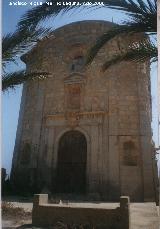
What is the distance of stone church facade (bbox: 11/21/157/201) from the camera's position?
872 centimetres

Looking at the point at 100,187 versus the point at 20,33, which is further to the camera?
the point at 100,187

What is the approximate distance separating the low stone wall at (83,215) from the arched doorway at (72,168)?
335 centimetres

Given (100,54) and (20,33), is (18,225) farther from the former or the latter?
(100,54)

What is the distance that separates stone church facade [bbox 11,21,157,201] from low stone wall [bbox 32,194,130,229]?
3.48 m

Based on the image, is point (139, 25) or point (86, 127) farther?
point (86, 127)

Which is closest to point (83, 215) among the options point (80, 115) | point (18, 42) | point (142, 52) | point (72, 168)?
point (142, 52)

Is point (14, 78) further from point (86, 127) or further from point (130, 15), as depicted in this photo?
point (86, 127)

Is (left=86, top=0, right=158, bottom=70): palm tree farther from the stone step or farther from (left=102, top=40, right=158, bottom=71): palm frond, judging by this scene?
the stone step

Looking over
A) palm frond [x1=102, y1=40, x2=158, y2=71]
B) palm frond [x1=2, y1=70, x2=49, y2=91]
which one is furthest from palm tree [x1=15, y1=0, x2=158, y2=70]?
palm frond [x1=2, y1=70, x2=49, y2=91]

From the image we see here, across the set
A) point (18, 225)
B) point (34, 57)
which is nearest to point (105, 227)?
point (18, 225)

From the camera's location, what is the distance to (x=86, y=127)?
9930 mm

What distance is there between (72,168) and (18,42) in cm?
495

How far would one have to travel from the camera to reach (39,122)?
10047 mm

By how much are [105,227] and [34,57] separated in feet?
9.29
